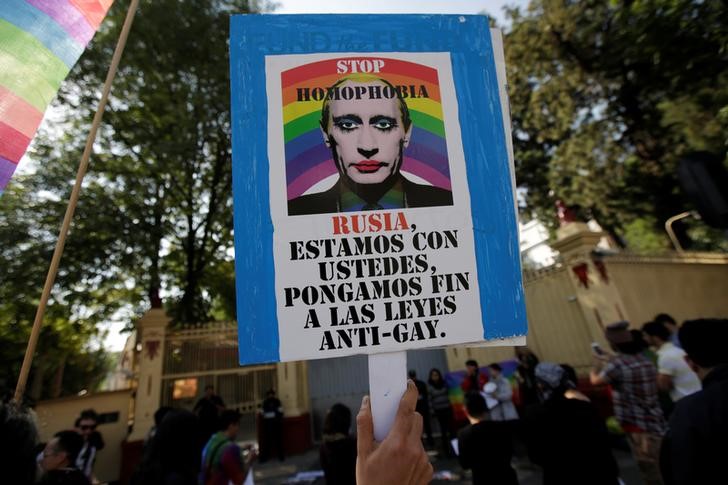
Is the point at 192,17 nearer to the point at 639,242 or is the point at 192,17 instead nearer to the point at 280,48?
the point at 280,48

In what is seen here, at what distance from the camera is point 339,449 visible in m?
3.54

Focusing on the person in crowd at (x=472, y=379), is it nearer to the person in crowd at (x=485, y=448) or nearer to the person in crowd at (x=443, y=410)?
the person in crowd at (x=443, y=410)

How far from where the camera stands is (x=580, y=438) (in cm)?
303

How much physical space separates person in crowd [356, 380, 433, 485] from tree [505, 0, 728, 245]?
1011cm

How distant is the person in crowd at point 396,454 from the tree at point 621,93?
10.1m

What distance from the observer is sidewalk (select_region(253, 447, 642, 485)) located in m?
5.83

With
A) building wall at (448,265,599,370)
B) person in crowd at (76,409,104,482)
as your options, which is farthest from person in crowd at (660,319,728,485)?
building wall at (448,265,599,370)

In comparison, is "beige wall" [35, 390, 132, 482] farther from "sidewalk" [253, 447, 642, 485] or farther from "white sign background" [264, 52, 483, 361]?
"white sign background" [264, 52, 483, 361]

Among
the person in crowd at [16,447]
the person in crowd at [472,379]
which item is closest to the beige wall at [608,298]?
the person in crowd at [472,379]

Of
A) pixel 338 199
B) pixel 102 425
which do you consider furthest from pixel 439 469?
pixel 338 199

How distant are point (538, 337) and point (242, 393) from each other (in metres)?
7.35

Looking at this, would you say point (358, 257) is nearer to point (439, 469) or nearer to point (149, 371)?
point (439, 469)

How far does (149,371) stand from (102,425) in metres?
1.32

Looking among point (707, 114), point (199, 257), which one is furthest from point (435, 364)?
point (707, 114)
